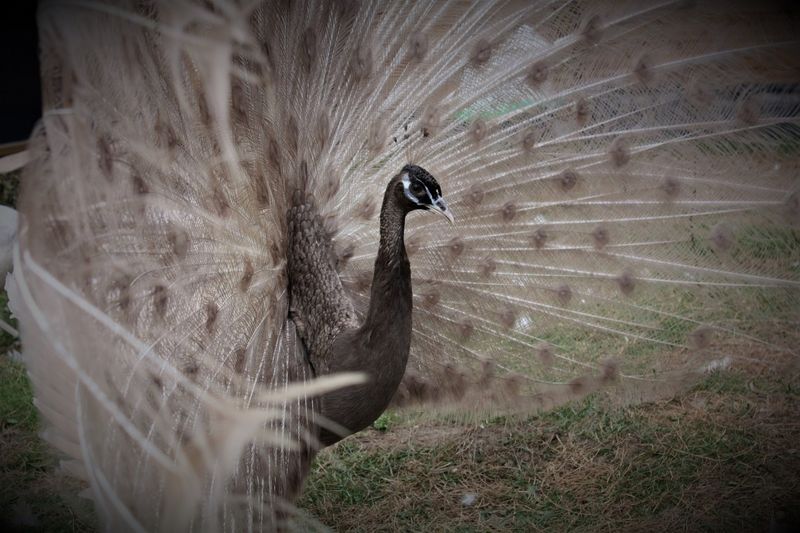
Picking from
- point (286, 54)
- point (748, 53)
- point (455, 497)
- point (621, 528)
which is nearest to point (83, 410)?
point (286, 54)

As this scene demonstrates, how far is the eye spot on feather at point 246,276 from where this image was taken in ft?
5.96

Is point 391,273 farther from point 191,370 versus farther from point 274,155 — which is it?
point 191,370

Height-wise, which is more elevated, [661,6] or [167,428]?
[661,6]

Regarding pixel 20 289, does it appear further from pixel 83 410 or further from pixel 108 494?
pixel 108 494

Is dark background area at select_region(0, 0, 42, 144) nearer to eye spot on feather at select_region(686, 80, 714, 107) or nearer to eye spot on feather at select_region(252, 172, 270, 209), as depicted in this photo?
eye spot on feather at select_region(252, 172, 270, 209)

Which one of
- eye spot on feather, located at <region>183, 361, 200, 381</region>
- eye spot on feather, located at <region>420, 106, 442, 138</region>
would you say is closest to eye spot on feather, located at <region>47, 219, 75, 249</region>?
eye spot on feather, located at <region>183, 361, 200, 381</region>

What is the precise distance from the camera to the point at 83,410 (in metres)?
1.32

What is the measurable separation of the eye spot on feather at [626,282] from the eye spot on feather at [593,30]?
77 centimetres

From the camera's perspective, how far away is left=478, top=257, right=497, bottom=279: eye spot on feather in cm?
231

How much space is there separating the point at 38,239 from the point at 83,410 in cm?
37

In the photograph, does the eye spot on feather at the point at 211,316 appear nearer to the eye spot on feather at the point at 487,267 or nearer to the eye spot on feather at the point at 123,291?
the eye spot on feather at the point at 123,291

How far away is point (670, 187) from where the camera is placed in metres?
2.17

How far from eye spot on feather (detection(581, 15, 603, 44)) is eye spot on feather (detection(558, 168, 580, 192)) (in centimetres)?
41

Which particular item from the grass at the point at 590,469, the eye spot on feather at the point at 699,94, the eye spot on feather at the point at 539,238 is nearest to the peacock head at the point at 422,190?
the eye spot on feather at the point at 539,238
